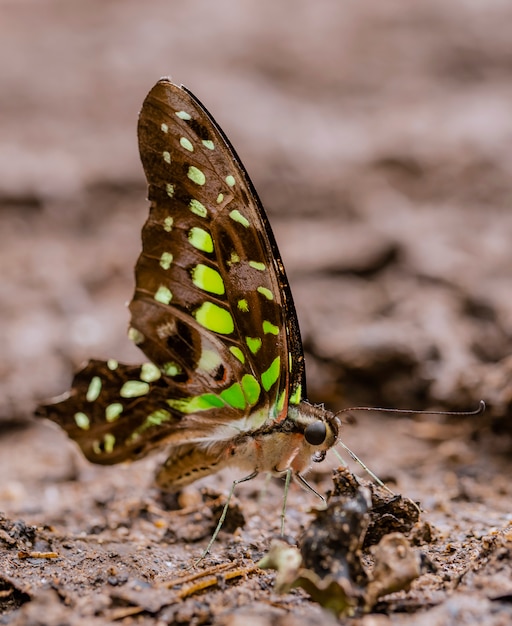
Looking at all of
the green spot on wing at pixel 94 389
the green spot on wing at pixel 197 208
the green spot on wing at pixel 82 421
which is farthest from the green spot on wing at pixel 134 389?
the green spot on wing at pixel 197 208

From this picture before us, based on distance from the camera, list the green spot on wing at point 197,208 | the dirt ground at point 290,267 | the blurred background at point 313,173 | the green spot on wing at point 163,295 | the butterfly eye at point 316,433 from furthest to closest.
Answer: the blurred background at point 313,173
the green spot on wing at point 163,295
the green spot on wing at point 197,208
the butterfly eye at point 316,433
the dirt ground at point 290,267

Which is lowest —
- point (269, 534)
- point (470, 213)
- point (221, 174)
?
point (269, 534)

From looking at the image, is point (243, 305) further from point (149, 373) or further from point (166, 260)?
point (149, 373)

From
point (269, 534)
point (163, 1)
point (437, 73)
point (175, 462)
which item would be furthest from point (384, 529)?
point (163, 1)

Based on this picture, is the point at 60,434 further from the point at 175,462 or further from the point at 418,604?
the point at 418,604

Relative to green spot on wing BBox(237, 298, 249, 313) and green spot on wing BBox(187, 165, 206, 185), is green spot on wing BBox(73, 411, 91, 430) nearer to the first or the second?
green spot on wing BBox(237, 298, 249, 313)

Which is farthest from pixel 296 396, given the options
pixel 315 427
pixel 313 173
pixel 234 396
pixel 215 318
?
pixel 313 173

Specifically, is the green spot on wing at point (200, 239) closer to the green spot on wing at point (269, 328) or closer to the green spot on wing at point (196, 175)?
the green spot on wing at point (196, 175)
